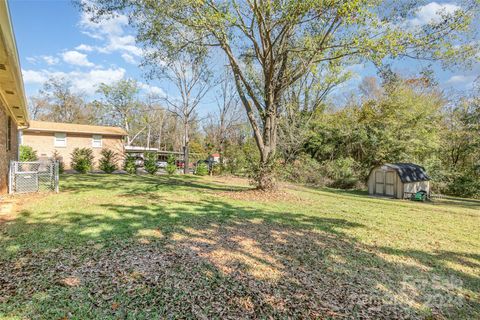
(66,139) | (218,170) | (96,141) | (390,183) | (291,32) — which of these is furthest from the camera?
(218,170)

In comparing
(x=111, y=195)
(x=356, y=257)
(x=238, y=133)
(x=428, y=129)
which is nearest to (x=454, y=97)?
(x=428, y=129)

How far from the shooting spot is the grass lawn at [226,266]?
2.61 m

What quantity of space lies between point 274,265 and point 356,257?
134cm

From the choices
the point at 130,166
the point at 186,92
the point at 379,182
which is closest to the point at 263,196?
the point at 379,182

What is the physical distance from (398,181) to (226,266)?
11.7 metres

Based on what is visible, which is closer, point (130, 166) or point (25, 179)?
point (25, 179)

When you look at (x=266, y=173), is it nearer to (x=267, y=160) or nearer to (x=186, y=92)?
(x=267, y=160)

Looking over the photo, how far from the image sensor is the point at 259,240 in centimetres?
454

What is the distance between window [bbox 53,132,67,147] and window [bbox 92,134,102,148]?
1719 mm

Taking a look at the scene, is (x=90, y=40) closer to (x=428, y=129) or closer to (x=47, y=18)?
(x=47, y=18)

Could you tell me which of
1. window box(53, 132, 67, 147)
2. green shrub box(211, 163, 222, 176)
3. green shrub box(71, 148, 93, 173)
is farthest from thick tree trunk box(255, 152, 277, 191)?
window box(53, 132, 67, 147)

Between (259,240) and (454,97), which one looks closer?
(259,240)

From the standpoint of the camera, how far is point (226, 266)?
11.3 ft

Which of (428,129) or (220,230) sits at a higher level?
(428,129)
